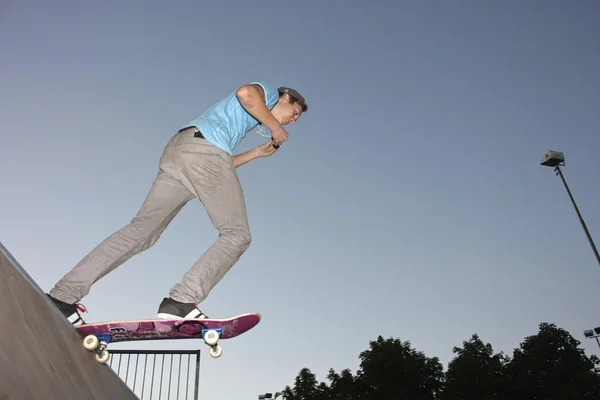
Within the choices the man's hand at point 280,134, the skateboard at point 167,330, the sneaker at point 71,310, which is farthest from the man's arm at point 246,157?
the sneaker at point 71,310

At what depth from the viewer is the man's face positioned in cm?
392

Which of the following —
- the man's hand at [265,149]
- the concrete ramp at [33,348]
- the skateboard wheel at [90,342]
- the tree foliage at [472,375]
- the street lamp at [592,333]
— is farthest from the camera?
the tree foliage at [472,375]

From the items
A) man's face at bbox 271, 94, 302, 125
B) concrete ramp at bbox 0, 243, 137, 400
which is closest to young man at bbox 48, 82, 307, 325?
man's face at bbox 271, 94, 302, 125

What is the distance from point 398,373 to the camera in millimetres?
41500

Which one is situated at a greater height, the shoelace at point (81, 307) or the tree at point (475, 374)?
the shoelace at point (81, 307)

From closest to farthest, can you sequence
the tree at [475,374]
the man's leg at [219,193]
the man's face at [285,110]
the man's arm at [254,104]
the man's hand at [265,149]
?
the man's leg at [219,193], the man's arm at [254,104], the man's face at [285,110], the man's hand at [265,149], the tree at [475,374]

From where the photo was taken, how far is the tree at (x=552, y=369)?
101 ft

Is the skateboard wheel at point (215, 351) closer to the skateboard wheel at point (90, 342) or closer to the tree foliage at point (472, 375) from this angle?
the skateboard wheel at point (90, 342)

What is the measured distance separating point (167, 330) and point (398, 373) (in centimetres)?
4311

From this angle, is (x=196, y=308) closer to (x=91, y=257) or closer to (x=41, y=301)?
(x=91, y=257)

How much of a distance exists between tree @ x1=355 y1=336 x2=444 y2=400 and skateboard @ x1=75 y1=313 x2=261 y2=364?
41720mm

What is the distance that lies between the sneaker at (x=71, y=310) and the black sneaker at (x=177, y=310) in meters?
0.57

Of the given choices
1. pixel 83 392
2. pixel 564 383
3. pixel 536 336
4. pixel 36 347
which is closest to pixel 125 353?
pixel 83 392

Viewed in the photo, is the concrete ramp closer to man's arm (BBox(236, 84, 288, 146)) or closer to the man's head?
man's arm (BBox(236, 84, 288, 146))
